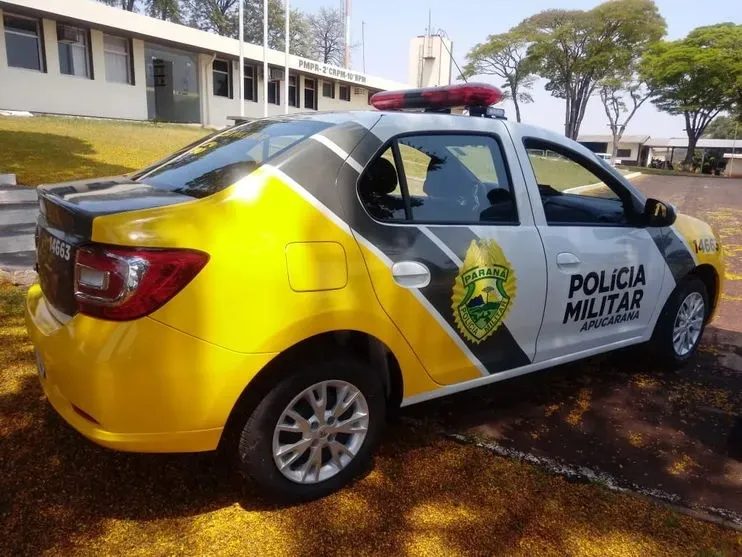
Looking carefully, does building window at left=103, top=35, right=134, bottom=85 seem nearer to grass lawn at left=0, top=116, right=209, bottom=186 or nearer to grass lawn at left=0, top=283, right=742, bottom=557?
grass lawn at left=0, top=116, right=209, bottom=186

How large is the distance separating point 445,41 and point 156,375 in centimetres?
4163

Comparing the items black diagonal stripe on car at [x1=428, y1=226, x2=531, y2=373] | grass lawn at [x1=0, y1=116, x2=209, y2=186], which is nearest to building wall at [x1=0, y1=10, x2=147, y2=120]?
grass lawn at [x1=0, y1=116, x2=209, y2=186]

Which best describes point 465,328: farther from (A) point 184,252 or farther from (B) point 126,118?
(B) point 126,118

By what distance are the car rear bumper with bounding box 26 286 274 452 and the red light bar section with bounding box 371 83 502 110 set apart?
5.95 feet

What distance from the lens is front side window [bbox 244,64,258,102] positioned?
25.7 m

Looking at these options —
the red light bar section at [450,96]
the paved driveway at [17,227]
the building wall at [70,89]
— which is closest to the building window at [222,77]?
the building wall at [70,89]

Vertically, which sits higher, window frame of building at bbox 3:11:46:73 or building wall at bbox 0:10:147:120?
window frame of building at bbox 3:11:46:73

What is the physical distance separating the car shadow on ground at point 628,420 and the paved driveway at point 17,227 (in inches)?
178

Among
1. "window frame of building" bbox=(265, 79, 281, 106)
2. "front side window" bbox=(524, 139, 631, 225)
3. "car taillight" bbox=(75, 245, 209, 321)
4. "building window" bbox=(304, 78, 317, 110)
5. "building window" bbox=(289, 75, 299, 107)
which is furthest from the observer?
"building window" bbox=(304, 78, 317, 110)

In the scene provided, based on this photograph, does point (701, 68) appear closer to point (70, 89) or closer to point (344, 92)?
point (344, 92)

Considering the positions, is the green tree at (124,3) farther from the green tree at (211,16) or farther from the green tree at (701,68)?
the green tree at (701,68)

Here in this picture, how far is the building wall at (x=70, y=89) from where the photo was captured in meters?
16.8

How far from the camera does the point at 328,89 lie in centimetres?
3170

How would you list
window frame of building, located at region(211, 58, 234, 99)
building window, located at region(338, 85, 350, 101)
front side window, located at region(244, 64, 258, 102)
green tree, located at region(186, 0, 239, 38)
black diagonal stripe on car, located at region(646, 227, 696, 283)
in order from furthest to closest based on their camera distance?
green tree, located at region(186, 0, 239, 38) → building window, located at region(338, 85, 350, 101) → front side window, located at region(244, 64, 258, 102) → window frame of building, located at region(211, 58, 234, 99) → black diagonal stripe on car, located at region(646, 227, 696, 283)
